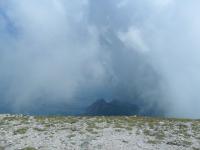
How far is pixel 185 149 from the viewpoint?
46.1m

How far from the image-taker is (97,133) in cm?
4966

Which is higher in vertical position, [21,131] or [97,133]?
Answer: [21,131]

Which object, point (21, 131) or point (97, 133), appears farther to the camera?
point (21, 131)

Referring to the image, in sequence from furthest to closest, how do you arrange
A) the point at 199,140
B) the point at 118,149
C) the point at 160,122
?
the point at 160,122
the point at 199,140
the point at 118,149

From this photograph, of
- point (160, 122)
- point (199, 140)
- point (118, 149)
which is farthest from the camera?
point (160, 122)

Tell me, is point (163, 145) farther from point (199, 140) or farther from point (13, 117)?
point (13, 117)

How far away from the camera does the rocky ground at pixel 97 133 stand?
46250 millimetres

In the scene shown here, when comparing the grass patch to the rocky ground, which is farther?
the grass patch

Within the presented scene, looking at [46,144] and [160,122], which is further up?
[160,122]

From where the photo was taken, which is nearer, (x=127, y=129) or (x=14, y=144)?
(x=14, y=144)

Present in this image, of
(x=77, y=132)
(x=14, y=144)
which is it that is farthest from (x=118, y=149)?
(x=14, y=144)

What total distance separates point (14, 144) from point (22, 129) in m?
4.66

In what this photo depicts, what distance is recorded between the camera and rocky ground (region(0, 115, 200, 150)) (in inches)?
1821

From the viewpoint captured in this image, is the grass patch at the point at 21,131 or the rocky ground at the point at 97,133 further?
the grass patch at the point at 21,131
